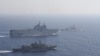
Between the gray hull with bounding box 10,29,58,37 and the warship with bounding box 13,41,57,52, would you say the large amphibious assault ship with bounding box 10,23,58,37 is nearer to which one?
the gray hull with bounding box 10,29,58,37

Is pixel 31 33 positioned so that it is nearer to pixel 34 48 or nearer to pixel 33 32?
pixel 33 32

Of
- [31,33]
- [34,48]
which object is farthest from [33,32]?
[34,48]

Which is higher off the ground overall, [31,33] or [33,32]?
[33,32]

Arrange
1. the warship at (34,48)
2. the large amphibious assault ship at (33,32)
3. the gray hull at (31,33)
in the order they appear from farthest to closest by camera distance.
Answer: the large amphibious assault ship at (33,32)
the gray hull at (31,33)
the warship at (34,48)

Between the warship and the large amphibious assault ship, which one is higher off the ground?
the large amphibious assault ship

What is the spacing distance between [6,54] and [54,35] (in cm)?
3385

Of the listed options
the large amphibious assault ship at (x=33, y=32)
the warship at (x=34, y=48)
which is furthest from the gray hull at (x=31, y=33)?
the warship at (x=34, y=48)

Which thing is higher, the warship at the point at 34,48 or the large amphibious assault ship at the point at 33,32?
the large amphibious assault ship at the point at 33,32

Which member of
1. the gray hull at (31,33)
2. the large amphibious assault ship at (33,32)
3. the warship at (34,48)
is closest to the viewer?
the warship at (34,48)

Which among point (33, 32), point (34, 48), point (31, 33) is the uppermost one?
point (33, 32)

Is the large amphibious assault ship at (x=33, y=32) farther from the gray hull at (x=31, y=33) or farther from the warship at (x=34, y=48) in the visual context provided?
the warship at (x=34, y=48)

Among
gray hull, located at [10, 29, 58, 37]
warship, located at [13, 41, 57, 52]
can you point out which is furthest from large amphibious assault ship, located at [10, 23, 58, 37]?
warship, located at [13, 41, 57, 52]

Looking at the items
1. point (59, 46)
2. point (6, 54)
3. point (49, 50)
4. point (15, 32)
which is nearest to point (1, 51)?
point (6, 54)

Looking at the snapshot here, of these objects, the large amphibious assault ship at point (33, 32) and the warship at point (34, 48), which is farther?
the large amphibious assault ship at point (33, 32)
